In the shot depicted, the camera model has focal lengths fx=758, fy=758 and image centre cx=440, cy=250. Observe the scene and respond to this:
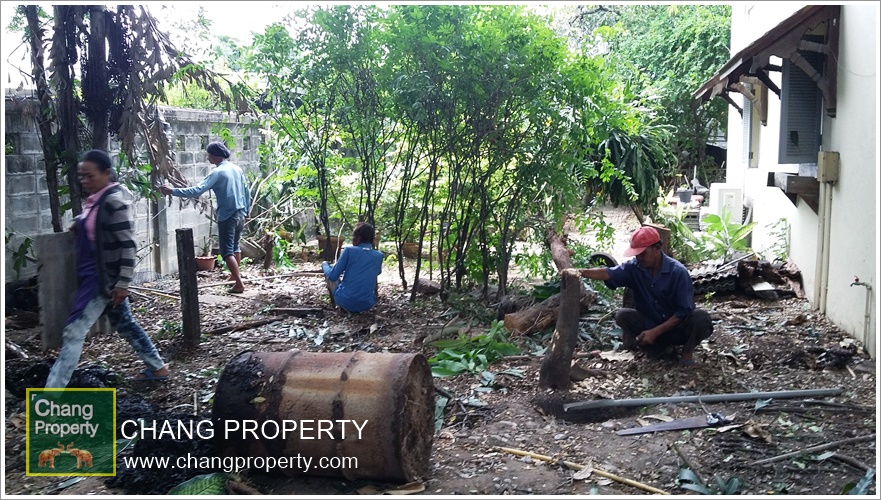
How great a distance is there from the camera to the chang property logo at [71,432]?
4.21 metres

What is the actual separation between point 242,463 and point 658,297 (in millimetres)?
3251

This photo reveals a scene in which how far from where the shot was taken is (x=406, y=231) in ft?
30.4

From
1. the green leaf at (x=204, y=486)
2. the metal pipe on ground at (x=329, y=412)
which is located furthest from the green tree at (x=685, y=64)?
the green leaf at (x=204, y=486)

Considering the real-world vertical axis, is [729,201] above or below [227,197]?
below

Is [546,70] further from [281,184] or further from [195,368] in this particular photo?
[281,184]

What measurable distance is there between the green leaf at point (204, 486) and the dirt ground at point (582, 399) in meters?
0.10

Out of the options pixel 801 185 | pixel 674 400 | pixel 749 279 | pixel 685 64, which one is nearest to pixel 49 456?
pixel 674 400

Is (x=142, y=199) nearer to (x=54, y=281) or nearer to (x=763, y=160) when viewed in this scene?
(x=54, y=281)

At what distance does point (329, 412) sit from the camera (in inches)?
148

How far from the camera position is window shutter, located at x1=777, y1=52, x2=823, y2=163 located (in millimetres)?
7570

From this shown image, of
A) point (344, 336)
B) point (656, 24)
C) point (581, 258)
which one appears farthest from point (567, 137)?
point (656, 24)

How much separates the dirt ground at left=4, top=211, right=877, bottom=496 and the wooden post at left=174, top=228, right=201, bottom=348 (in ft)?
0.51

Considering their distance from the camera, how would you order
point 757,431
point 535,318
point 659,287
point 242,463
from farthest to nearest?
point 535,318 → point 659,287 → point 757,431 → point 242,463

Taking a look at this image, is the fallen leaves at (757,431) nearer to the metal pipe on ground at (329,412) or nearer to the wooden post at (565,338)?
the wooden post at (565,338)
